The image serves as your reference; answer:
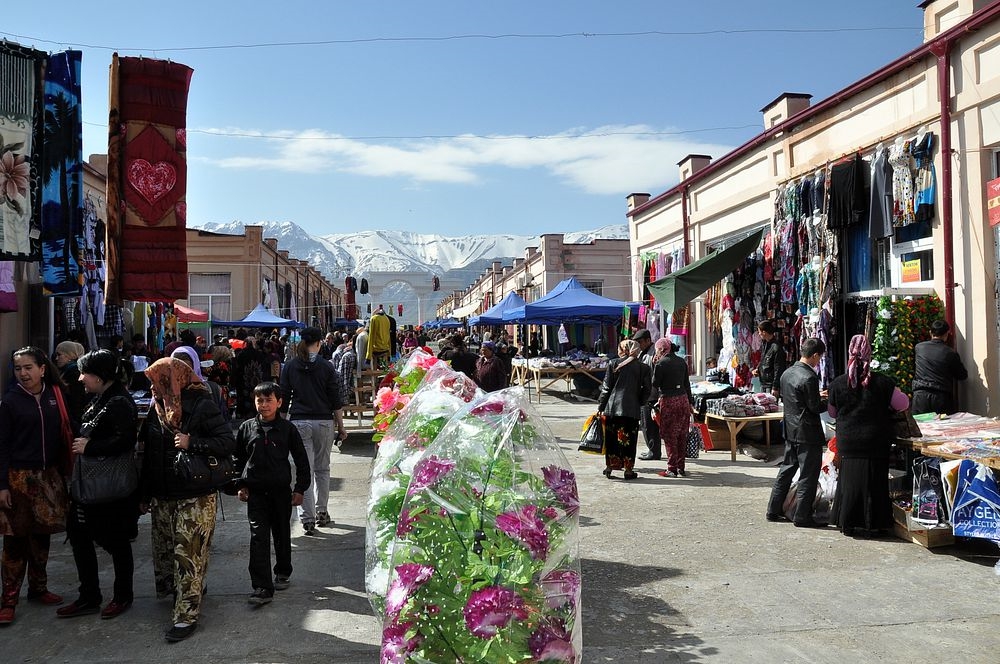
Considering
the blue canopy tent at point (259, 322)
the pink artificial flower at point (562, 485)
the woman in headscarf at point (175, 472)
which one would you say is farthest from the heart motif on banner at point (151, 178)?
the blue canopy tent at point (259, 322)

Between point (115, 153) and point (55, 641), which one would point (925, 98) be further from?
point (55, 641)

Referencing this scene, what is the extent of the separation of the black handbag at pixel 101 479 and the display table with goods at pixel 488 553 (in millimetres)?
2499

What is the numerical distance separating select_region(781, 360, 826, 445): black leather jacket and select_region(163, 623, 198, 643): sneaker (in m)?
5.34

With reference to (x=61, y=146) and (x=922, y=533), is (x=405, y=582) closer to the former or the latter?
(x=922, y=533)

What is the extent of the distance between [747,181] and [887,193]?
475 cm

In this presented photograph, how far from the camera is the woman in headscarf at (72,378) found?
718cm

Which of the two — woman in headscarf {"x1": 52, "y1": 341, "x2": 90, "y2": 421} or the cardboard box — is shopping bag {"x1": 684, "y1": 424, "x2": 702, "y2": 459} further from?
woman in headscarf {"x1": 52, "y1": 341, "x2": 90, "y2": 421}

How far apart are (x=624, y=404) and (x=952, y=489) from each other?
358cm

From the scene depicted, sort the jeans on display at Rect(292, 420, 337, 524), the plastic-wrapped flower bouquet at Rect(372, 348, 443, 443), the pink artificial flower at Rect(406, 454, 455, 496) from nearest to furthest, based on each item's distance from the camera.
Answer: the pink artificial flower at Rect(406, 454, 455, 496)
the plastic-wrapped flower bouquet at Rect(372, 348, 443, 443)
the jeans on display at Rect(292, 420, 337, 524)

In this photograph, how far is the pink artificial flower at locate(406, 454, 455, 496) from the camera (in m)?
3.46

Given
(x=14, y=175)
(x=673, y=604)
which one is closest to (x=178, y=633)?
(x=673, y=604)

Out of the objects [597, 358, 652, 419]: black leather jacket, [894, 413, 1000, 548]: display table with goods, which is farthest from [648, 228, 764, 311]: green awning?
[894, 413, 1000, 548]: display table with goods

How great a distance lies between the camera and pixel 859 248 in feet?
36.9

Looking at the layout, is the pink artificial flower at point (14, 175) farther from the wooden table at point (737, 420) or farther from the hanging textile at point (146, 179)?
the wooden table at point (737, 420)
